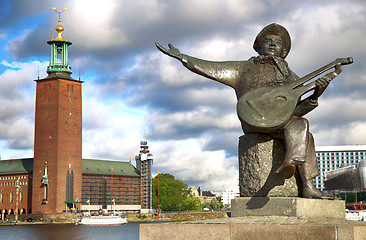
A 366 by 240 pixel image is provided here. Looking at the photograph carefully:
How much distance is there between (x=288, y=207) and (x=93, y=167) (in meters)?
102

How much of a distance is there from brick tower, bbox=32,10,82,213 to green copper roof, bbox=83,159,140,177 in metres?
11.0

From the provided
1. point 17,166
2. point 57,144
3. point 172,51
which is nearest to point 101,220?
point 57,144

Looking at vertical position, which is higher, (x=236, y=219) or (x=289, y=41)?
(x=289, y=41)

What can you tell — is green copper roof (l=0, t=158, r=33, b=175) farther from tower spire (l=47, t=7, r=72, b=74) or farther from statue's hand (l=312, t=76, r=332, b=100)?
statue's hand (l=312, t=76, r=332, b=100)

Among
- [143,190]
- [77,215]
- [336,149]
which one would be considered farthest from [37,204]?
[336,149]

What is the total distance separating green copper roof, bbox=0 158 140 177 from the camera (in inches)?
3959

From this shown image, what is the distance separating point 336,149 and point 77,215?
9919 cm

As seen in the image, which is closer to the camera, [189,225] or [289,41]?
[189,225]

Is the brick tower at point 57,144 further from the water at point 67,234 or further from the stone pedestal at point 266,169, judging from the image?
the stone pedestal at point 266,169

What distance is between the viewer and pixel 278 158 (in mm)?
6340

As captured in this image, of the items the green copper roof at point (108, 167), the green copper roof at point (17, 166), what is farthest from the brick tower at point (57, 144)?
the green copper roof at point (108, 167)

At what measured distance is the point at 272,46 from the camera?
22.6 ft

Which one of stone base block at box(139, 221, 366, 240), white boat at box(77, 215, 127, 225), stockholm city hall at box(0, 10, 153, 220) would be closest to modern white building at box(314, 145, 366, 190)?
stockholm city hall at box(0, 10, 153, 220)

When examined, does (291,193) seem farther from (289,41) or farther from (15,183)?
(15,183)
